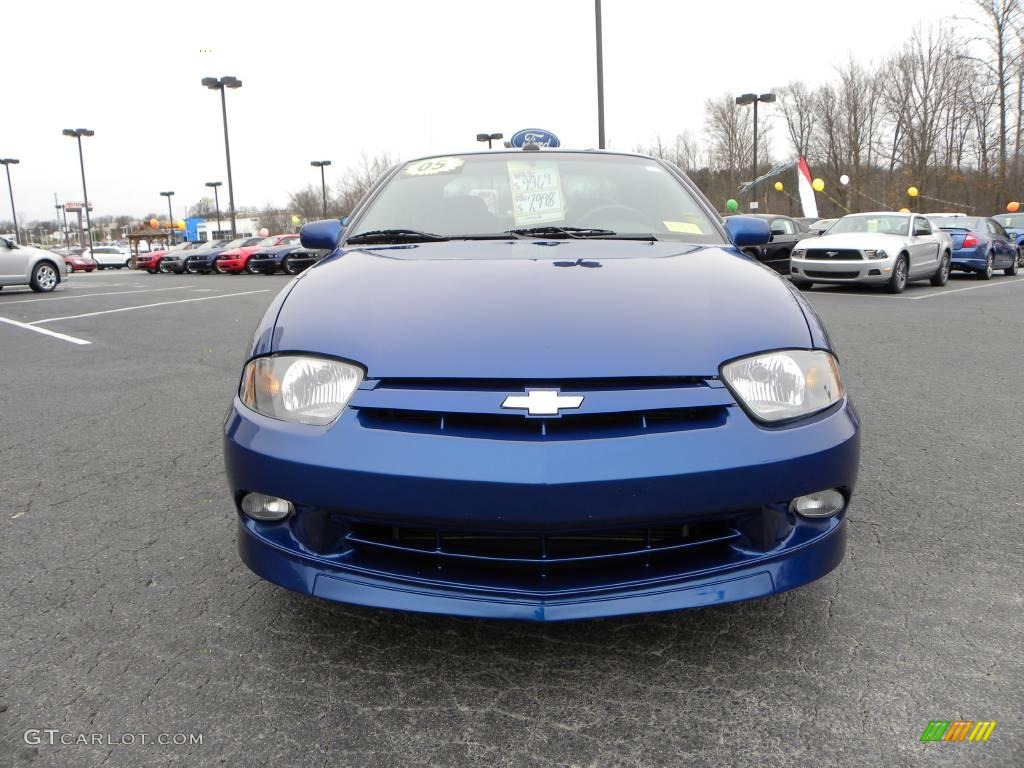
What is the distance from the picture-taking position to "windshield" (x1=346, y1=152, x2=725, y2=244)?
3.14 meters

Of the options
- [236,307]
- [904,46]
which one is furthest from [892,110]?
[236,307]

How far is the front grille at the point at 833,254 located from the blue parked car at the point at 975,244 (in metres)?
5.59

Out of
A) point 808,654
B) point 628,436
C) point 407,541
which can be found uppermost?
point 628,436

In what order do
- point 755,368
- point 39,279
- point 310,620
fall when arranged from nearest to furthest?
1. point 755,368
2. point 310,620
3. point 39,279

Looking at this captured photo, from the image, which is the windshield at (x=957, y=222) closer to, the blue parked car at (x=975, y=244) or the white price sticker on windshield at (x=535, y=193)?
the blue parked car at (x=975, y=244)

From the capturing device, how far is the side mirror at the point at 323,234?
3434 mm

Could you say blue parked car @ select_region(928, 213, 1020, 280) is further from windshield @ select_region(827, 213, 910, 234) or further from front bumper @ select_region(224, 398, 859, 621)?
front bumper @ select_region(224, 398, 859, 621)

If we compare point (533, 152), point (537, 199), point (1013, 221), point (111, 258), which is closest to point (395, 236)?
point (537, 199)

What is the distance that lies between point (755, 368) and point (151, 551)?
7.07 ft

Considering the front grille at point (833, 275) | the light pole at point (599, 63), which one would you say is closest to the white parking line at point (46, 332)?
the light pole at point (599, 63)

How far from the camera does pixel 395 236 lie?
122 inches

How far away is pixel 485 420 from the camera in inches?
73.4

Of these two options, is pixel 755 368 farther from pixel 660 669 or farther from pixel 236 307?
pixel 236 307

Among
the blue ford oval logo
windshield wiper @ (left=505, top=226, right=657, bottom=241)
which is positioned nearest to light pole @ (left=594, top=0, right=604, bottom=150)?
the blue ford oval logo
